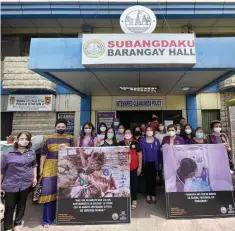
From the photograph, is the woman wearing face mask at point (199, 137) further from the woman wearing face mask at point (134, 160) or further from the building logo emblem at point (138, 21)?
the building logo emblem at point (138, 21)

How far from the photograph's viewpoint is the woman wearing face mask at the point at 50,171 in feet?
12.8

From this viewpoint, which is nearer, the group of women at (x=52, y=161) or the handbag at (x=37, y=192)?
the group of women at (x=52, y=161)

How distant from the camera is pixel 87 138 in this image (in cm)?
451

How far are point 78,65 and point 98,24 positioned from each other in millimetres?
Result: 5726

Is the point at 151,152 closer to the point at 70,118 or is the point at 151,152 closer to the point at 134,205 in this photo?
the point at 134,205

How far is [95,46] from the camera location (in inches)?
184

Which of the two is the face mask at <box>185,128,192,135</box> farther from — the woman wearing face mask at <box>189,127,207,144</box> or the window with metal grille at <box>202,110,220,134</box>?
the window with metal grille at <box>202,110,220,134</box>

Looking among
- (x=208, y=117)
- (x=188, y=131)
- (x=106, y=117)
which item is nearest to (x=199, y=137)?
(x=188, y=131)

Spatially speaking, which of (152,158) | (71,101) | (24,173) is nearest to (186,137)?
(152,158)

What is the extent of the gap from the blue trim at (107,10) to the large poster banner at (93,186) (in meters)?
7.21

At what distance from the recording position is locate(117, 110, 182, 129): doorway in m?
8.75

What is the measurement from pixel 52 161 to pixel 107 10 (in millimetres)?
7423

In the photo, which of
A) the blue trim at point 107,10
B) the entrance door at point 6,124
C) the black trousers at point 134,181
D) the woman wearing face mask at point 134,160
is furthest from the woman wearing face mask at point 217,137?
the entrance door at point 6,124

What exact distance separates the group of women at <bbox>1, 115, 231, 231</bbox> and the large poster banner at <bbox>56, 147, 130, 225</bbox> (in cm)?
24
